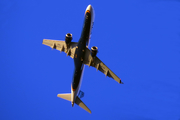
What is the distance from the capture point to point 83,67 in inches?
2005

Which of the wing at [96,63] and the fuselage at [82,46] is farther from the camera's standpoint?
the wing at [96,63]

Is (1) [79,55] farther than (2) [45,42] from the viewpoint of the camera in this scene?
No

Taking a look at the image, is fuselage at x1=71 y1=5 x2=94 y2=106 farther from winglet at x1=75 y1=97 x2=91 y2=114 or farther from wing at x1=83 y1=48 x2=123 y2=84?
winglet at x1=75 y1=97 x2=91 y2=114

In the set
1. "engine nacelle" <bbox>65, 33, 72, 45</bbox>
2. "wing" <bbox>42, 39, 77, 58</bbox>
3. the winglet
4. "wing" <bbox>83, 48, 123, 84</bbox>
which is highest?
"engine nacelle" <bbox>65, 33, 72, 45</bbox>

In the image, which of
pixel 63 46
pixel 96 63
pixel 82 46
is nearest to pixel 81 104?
pixel 96 63

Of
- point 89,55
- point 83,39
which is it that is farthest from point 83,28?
point 89,55

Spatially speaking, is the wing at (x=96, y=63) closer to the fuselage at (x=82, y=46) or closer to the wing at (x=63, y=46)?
the fuselage at (x=82, y=46)

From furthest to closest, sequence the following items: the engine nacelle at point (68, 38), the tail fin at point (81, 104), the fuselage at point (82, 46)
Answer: the tail fin at point (81, 104) → the engine nacelle at point (68, 38) → the fuselage at point (82, 46)

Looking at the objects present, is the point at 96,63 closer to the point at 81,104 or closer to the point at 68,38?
the point at 68,38

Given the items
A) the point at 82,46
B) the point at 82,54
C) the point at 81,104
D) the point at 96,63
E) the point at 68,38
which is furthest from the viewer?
the point at 81,104

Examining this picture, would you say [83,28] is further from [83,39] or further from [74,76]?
[74,76]

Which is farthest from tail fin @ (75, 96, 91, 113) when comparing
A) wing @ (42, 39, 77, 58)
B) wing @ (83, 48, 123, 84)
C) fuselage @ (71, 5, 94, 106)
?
wing @ (42, 39, 77, 58)

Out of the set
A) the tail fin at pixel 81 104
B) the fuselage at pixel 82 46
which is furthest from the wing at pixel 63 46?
the tail fin at pixel 81 104

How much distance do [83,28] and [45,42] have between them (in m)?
9.18
